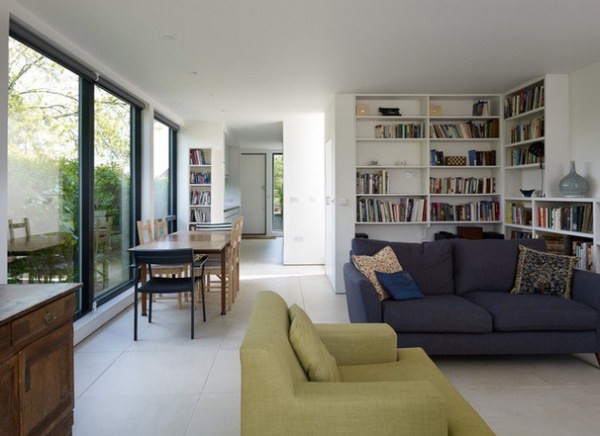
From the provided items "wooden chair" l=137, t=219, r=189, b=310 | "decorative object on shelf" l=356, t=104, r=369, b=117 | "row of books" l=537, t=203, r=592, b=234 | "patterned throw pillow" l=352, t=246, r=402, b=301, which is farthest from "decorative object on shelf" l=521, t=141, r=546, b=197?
"wooden chair" l=137, t=219, r=189, b=310

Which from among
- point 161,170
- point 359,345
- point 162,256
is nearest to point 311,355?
point 359,345

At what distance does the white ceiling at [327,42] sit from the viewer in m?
3.25

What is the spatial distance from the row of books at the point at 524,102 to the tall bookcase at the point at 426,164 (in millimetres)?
203

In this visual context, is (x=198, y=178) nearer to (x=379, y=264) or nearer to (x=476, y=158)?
(x=476, y=158)

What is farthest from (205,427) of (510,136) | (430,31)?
(510,136)

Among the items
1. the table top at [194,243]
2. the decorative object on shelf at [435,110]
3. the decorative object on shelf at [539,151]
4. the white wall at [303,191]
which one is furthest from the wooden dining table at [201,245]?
the decorative object on shelf at [539,151]

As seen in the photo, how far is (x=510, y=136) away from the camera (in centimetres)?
590

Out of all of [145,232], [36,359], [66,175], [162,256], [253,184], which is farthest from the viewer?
[253,184]

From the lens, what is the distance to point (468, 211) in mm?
6051

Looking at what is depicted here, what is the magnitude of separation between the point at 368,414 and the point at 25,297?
1.68 m

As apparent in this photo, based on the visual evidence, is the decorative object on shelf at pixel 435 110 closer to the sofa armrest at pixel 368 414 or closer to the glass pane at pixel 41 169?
the glass pane at pixel 41 169

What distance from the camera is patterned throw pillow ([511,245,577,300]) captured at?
3504 millimetres

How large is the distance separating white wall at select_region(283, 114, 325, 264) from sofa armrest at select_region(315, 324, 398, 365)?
19.0 feet

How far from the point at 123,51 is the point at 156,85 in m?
1.31
